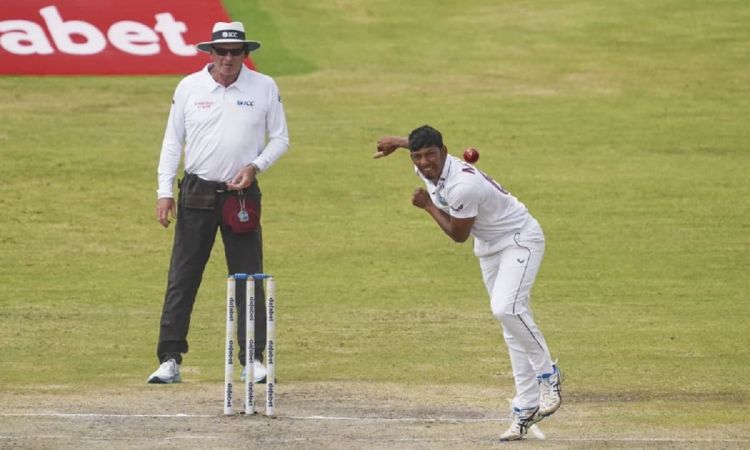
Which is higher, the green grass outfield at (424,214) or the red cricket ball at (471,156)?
the red cricket ball at (471,156)

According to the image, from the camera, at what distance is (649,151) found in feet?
75.9

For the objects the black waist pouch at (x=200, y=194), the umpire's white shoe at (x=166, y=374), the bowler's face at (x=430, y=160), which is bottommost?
the umpire's white shoe at (x=166, y=374)

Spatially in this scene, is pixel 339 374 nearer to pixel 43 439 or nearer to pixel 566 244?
pixel 43 439

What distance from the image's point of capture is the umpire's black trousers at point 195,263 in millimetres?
Answer: 11930

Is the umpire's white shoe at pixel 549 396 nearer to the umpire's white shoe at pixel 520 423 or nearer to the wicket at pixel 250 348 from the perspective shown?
the umpire's white shoe at pixel 520 423

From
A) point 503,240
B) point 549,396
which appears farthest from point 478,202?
point 549,396

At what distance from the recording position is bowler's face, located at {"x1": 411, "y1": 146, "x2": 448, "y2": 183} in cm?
1009

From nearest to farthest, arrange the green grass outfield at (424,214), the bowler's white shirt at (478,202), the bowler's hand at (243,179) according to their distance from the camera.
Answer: the bowler's white shirt at (478,202)
the bowler's hand at (243,179)
the green grass outfield at (424,214)

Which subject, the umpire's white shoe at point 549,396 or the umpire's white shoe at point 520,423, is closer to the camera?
the umpire's white shoe at point 520,423

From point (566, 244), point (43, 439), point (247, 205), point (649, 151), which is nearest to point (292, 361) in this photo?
point (247, 205)

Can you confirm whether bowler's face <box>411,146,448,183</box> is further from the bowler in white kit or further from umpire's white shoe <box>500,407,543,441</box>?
umpire's white shoe <box>500,407,543,441</box>

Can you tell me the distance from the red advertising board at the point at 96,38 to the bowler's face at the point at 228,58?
14.4 metres

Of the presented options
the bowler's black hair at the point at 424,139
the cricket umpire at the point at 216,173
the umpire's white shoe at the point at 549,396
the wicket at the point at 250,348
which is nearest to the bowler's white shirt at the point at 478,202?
the bowler's black hair at the point at 424,139

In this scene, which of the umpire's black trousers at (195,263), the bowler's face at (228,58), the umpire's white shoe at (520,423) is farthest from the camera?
the umpire's black trousers at (195,263)
